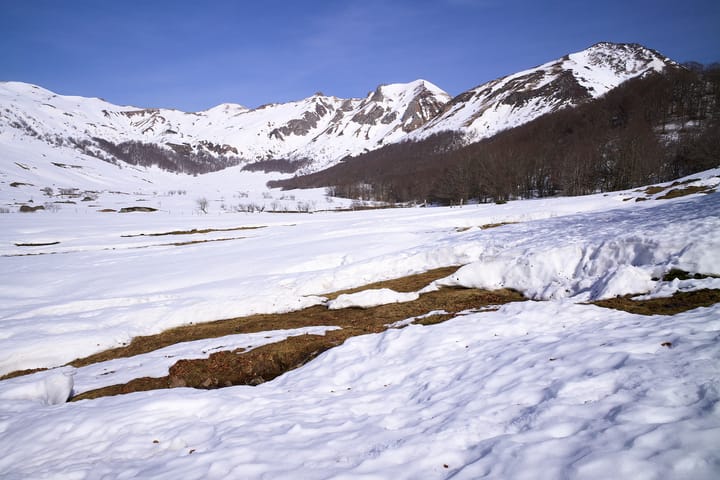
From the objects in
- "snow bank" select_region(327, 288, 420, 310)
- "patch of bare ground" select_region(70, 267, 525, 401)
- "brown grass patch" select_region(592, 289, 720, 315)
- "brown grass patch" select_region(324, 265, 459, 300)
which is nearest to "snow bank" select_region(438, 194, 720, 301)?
"brown grass patch" select_region(592, 289, 720, 315)

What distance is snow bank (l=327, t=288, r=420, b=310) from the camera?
15836mm

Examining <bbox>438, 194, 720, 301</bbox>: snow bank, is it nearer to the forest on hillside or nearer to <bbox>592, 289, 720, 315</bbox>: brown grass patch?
<bbox>592, 289, 720, 315</bbox>: brown grass patch

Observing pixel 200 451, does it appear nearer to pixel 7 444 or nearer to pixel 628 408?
pixel 7 444

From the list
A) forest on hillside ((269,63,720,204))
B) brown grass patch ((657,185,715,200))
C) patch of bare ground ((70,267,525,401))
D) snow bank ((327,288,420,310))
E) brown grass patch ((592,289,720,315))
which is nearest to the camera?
brown grass patch ((592,289,720,315))

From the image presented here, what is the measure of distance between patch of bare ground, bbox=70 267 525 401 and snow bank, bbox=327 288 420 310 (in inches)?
17.2

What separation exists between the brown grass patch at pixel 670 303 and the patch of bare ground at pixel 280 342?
12.5ft

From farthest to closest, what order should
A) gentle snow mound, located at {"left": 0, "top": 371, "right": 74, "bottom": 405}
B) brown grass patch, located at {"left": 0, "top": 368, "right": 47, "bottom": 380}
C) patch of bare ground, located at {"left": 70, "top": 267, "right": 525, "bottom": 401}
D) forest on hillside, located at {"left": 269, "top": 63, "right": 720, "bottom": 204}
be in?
forest on hillside, located at {"left": 269, "top": 63, "right": 720, "bottom": 204} → brown grass patch, located at {"left": 0, "top": 368, "right": 47, "bottom": 380} → patch of bare ground, located at {"left": 70, "top": 267, "right": 525, "bottom": 401} → gentle snow mound, located at {"left": 0, "top": 371, "right": 74, "bottom": 405}

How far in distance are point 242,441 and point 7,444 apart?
180 inches

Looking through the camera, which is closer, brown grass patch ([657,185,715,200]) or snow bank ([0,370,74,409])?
snow bank ([0,370,74,409])

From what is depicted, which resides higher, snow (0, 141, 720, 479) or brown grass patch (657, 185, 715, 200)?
brown grass patch (657, 185, 715, 200)


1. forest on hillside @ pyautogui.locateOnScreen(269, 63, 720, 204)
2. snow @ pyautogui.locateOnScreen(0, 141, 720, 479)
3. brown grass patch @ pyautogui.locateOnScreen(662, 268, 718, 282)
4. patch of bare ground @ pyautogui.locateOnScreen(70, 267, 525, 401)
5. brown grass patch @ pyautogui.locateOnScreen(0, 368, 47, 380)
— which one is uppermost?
forest on hillside @ pyautogui.locateOnScreen(269, 63, 720, 204)

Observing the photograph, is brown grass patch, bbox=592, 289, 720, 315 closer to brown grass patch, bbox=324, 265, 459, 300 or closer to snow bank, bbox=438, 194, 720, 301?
snow bank, bbox=438, 194, 720, 301

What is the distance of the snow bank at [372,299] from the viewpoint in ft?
52.0

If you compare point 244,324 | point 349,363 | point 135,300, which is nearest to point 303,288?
point 244,324
